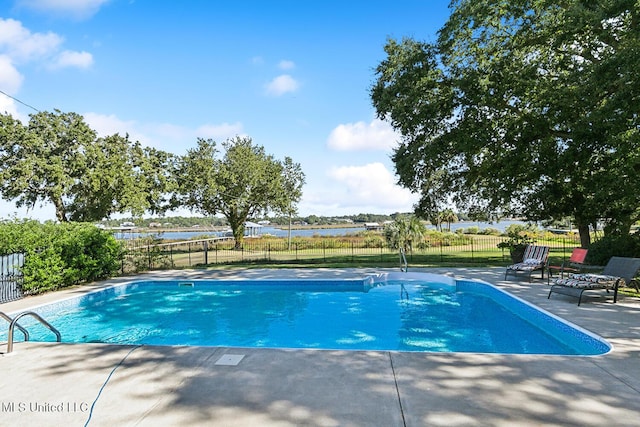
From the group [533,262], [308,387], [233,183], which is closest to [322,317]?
[308,387]

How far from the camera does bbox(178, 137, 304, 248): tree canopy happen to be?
3178 cm

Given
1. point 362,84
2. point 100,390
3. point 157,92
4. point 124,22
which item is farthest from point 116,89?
point 100,390

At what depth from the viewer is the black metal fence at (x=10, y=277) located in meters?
9.61

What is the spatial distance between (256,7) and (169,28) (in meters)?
3.08

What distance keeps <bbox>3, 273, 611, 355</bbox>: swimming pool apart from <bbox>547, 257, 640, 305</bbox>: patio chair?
97 cm

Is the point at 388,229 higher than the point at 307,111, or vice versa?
the point at 307,111

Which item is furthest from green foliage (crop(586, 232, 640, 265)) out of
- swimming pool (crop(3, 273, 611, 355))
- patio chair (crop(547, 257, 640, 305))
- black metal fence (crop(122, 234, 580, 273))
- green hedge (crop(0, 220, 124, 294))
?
green hedge (crop(0, 220, 124, 294))

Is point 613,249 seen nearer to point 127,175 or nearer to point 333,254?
point 333,254

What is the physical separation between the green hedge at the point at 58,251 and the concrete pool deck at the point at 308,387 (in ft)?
19.7

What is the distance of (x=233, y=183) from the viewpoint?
3203cm

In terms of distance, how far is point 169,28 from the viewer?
1273 cm

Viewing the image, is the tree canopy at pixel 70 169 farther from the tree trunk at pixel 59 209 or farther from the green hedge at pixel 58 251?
the green hedge at pixel 58 251

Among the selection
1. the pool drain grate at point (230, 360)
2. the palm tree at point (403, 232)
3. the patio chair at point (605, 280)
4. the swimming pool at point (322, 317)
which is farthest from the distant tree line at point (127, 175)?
the patio chair at point (605, 280)

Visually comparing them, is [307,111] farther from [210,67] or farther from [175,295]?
[175,295]
